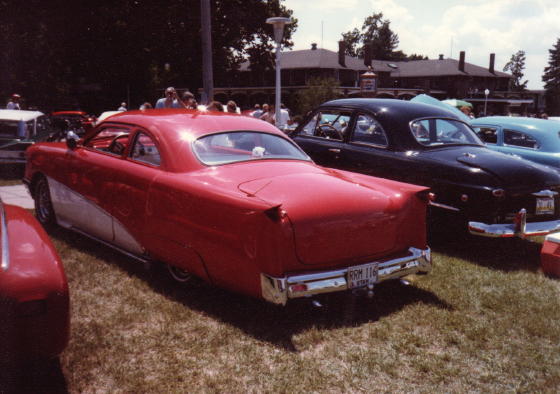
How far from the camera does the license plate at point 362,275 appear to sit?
4004 millimetres

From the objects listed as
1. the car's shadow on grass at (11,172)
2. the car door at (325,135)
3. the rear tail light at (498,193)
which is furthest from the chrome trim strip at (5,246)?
the car's shadow on grass at (11,172)

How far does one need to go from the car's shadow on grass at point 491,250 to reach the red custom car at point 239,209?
1.63m

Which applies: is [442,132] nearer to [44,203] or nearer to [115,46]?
[44,203]

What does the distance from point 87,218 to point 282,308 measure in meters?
2.42

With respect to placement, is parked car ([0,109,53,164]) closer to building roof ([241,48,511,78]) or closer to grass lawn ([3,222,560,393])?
grass lawn ([3,222,560,393])

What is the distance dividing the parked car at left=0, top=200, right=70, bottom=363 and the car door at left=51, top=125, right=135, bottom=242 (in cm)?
233

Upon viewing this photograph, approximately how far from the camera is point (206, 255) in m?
4.06

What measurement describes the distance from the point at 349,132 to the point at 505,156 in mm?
1993

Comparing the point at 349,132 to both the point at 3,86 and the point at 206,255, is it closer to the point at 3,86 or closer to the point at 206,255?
the point at 206,255

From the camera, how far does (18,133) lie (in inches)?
438

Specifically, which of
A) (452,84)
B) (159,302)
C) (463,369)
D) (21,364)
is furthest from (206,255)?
(452,84)

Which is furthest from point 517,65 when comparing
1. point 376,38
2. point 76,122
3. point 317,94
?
point 76,122

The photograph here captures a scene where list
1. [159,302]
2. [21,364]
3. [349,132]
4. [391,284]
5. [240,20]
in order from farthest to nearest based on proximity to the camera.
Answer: [240,20]
[349,132]
[391,284]
[159,302]
[21,364]

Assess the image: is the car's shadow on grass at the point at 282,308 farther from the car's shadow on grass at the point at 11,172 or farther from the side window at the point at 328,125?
the car's shadow on grass at the point at 11,172
